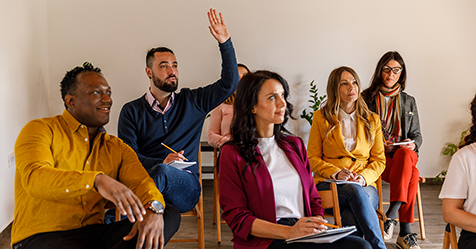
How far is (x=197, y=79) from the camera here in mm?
4578

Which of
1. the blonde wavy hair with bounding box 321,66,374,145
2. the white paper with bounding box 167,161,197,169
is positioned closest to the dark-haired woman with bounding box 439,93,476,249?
the blonde wavy hair with bounding box 321,66,374,145

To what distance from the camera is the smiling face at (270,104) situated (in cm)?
192

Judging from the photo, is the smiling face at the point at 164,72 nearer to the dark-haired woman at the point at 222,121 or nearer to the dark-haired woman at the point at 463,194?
the dark-haired woman at the point at 222,121

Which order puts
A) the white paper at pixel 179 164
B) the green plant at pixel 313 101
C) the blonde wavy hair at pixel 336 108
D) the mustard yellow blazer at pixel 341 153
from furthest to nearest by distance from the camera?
1. the green plant at pixel 313 101
2. the blonde wavy hair at pixel 336 108
3. the mustard yellow blazer at pixel 341 153
4. the white paper at pixel 179 164

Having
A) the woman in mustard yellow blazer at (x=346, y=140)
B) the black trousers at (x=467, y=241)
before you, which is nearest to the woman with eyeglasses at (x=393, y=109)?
the woman in mustard yellow blazer at (x=346, y=140)

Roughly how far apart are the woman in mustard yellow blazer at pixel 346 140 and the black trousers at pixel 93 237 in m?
1.22

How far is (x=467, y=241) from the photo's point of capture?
1828 millimetres

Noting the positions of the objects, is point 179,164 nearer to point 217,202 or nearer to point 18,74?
point 217,202

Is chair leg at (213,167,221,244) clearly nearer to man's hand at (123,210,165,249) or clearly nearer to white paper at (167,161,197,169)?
white paper at (167,161,197,169)

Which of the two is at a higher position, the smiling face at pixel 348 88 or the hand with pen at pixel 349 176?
the smiling face at pixel 348 88

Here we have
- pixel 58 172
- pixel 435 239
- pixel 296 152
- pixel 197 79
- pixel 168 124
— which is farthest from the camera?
pixel 197 79

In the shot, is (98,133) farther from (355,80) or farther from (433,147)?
(433,147)

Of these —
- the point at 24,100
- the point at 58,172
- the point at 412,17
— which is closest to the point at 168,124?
the point at 58,172

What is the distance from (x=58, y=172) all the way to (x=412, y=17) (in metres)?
4.26
